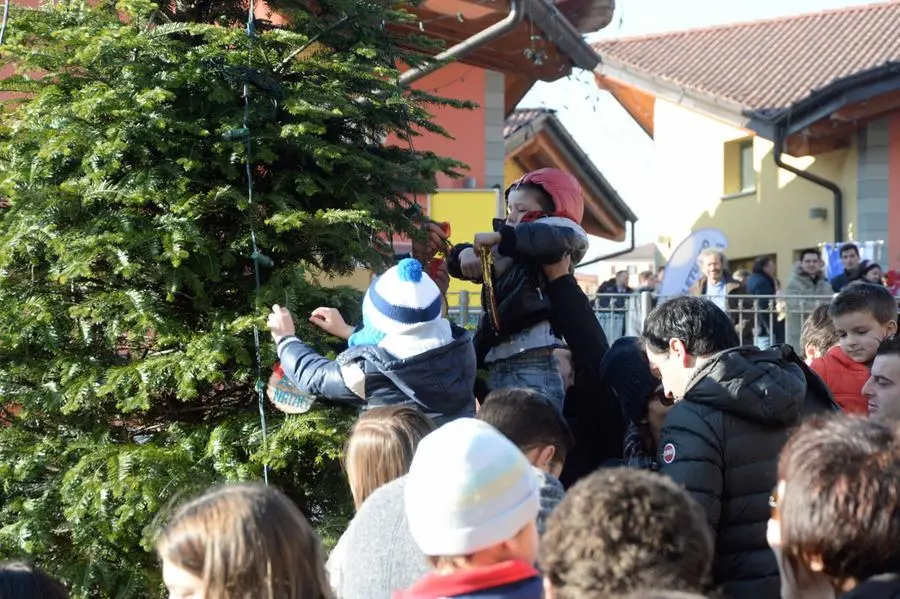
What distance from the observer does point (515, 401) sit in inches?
155

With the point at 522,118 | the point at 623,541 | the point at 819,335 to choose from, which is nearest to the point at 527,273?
the point at 819,335

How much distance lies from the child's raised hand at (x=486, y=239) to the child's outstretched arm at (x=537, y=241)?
1.0 inches

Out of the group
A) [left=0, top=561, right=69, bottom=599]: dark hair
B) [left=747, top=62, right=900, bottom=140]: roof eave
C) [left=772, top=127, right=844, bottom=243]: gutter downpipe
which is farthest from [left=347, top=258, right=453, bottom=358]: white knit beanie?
[left=772, top=127, right=844, bottom=243]: gutter downpipe

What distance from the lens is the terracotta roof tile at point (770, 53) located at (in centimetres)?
2588

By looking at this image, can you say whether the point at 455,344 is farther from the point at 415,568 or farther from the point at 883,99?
the point at 883,99

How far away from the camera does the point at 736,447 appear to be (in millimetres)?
3895

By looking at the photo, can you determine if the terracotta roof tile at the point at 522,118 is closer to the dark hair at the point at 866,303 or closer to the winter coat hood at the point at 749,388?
the dark hair at the point at 866,303

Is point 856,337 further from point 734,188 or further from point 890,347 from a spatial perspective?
point 734,188

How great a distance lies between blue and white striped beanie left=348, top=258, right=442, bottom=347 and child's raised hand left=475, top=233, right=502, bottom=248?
1.90 feet

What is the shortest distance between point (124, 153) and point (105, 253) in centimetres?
39

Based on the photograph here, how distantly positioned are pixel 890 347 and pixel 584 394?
1181 mm

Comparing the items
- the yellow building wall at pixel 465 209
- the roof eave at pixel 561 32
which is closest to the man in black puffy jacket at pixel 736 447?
the roof eave at pixel 561 32

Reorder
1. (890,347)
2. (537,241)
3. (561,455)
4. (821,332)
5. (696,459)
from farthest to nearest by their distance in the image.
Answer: (821,332) → (537,241) → (890,347) → (561,455) → (696,459)

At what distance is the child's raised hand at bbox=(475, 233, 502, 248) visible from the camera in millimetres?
4910
